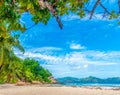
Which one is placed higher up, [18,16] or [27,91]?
[27,91]

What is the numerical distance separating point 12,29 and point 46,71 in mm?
60042

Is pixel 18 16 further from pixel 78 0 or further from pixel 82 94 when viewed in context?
pixel 82 94

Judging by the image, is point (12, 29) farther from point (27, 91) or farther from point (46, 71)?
point (46, 71)

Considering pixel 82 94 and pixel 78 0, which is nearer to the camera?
pixel 78 0

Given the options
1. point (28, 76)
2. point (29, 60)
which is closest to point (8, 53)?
point (28, 76)

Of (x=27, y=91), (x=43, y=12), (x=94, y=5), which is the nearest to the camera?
(x=94, y=5)

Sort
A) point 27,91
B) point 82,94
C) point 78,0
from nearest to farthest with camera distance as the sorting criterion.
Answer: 1. point 78,0
2. point 82,94
3. point 27,91

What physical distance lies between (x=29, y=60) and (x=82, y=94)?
30.0 m

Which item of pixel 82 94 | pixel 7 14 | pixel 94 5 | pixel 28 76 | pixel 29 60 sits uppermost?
pixel 29 60

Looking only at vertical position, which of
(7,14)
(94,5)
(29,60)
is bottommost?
(94,5)

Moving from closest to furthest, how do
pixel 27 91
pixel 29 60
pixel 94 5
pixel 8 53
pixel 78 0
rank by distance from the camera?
pixel 94 5 → pixel 78 0 → pixel 8 53 → pixel 27 91 → pixel 29 60

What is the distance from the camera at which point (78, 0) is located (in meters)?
5.46

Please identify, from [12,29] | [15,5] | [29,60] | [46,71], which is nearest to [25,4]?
[15,5]

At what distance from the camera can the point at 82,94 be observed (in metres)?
32.8
